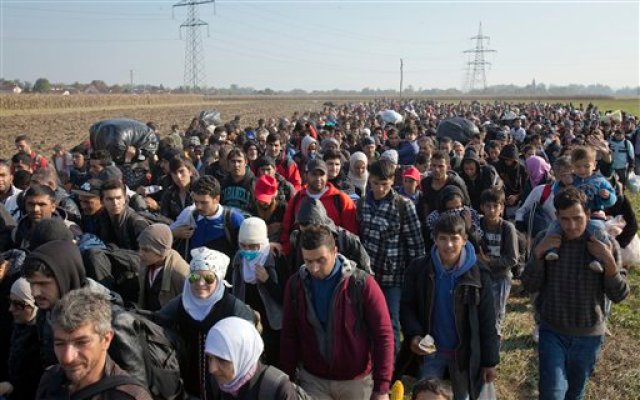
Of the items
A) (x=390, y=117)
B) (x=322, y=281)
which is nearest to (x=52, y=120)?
(x=390, y=117)

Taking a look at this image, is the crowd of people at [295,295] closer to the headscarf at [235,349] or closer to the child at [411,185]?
the headscarf at [235,349]

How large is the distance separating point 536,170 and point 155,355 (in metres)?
6.49

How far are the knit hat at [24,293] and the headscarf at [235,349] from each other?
1.55 metres

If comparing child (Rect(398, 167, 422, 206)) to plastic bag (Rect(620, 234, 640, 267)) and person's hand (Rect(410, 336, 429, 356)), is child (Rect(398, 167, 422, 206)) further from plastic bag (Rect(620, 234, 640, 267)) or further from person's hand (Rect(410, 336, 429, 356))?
person's hand (Rect(410, 336, 429, 356))

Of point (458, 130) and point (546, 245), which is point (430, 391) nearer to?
point (546, 245)

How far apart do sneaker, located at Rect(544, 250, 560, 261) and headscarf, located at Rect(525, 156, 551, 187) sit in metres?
4.34

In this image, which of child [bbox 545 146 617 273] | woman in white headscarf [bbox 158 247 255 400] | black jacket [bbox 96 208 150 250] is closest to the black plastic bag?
child [bbox 545 146 617 273]

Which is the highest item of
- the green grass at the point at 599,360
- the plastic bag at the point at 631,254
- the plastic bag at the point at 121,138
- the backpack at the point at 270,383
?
the plastic bag at the point at 121,138

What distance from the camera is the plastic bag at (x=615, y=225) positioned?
518 cm

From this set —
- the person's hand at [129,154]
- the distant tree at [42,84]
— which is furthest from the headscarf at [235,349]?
the distant tree at [42,84]

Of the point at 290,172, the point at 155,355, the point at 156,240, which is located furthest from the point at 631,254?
the point at 155,355

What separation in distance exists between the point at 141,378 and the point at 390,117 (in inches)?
846

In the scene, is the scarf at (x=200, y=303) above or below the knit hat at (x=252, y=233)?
below

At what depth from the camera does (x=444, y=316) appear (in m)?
3.72
